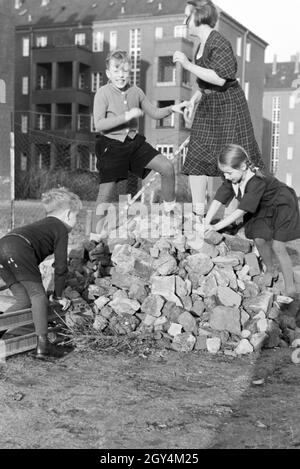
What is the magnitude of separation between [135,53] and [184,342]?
1751 inches

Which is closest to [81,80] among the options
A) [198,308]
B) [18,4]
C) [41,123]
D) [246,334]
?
[41,123]

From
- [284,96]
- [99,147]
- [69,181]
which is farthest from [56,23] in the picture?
[99,147]

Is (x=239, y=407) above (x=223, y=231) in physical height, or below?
below

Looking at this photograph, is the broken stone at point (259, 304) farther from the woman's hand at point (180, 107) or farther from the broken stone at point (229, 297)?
the woman's hand at point (180, 107)

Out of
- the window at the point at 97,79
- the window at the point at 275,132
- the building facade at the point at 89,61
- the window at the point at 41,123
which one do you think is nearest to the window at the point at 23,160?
the building facade at the point at 89,61

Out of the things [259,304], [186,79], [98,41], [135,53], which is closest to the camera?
[259,304]

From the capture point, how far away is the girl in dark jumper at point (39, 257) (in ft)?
15.5

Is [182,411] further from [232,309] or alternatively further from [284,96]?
[284,96]

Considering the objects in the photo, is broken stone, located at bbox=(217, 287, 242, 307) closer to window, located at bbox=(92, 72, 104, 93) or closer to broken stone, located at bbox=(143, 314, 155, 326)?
broken stone, located at bbox=(143, 314, 155, 326)

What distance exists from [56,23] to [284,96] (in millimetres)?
35727

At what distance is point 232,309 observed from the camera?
17.1ft

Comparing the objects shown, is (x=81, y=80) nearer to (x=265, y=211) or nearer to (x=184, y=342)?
(x=265, y=211)

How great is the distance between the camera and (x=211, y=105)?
240 inches

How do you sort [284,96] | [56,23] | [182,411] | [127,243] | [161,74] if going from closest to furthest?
[182,411], [127,243], [161,74], [56,23], [284,96]
